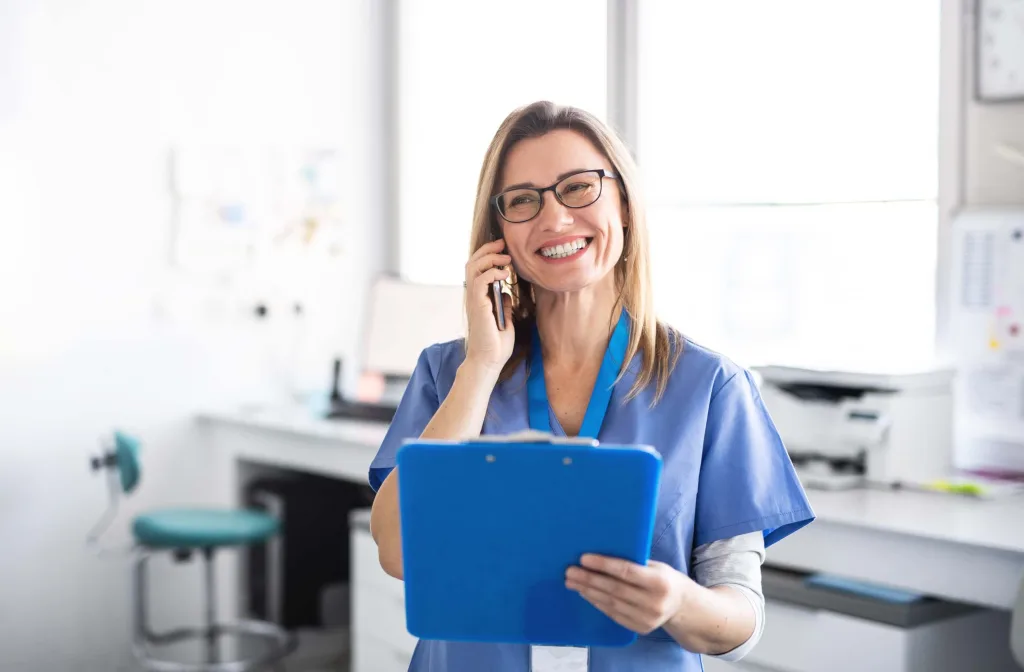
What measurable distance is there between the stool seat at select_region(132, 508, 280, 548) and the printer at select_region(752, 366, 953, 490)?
1562 millimetres

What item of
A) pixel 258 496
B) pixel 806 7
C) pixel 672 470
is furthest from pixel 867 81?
pixel 258 496

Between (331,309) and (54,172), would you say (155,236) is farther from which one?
(331,309)

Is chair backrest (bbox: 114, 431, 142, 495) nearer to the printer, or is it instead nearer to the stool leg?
the stool leg

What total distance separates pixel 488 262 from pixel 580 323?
14 centimetres

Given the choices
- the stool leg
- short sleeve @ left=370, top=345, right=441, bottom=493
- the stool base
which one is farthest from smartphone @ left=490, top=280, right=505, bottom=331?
the stool leg

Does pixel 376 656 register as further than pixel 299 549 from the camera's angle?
No

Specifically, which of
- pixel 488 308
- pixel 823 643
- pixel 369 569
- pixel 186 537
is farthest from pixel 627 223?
pixel 186 537

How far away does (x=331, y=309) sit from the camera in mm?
4242

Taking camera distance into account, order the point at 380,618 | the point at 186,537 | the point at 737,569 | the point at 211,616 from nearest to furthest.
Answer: the point at 737,569, the point at 380,618, the point at 186,537, the point at 211,616

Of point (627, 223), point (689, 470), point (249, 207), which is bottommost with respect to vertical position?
point (689, 470)

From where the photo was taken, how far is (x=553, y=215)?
4.59 feet

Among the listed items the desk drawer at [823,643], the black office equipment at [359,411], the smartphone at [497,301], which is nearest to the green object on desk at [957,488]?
the desk drawer at [823,643]

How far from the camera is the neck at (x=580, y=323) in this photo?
4.88 ft

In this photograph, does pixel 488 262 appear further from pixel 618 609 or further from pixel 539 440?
pixel 618 609
